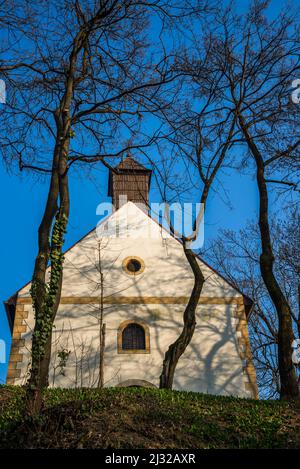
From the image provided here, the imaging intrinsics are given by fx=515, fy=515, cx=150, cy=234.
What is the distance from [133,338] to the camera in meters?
15.4

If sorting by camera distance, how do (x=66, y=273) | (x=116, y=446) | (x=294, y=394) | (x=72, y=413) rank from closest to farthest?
(x=116, y=446), (x=72, y=413), (x=294, y=394), (x=66, y=273)

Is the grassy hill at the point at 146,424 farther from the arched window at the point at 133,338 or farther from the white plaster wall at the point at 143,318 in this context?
the arched window at the point at 133,338

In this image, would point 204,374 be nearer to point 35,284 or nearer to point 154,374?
point 154,374

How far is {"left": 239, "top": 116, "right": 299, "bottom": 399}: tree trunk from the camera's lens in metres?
9.21

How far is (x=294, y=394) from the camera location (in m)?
9.06

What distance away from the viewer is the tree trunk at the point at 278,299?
921 cm

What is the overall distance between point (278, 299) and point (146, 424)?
4.38 m

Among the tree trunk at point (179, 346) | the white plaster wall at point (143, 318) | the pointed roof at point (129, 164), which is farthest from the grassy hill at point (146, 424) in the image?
the white plaster wall at point (143, 318)

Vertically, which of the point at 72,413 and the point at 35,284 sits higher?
the point at 35,284

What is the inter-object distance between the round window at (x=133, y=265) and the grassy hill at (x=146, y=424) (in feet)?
27.0

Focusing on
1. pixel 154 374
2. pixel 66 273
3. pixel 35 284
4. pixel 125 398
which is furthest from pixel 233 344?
Result: pixel 35 284

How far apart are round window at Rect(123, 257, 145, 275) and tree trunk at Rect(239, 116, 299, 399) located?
602 cm

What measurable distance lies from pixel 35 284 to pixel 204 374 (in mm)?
8273

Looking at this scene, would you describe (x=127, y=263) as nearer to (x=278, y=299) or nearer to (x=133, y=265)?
(x=133, y=265)
